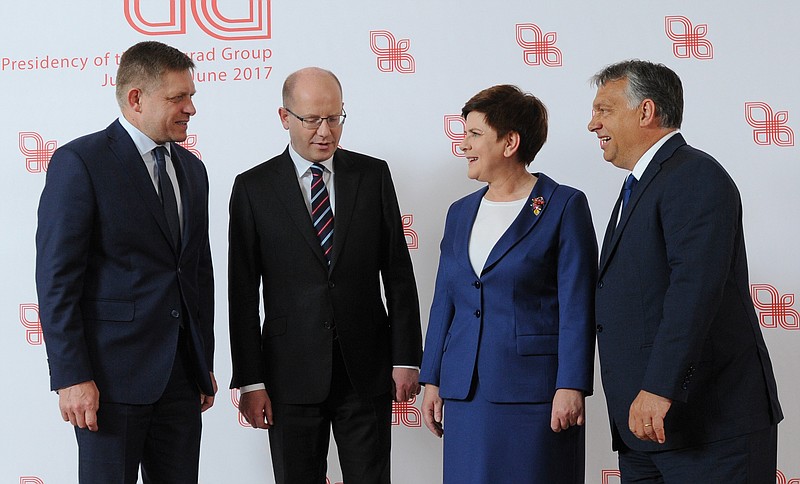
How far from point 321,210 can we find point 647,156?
880mm

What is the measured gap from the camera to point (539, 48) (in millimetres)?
3004

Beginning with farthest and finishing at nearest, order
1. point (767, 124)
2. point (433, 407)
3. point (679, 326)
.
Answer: point (767, 124) < point (433, 407) < point (679, 326)

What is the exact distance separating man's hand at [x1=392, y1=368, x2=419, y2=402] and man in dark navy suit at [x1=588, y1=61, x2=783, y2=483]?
24.5 inches

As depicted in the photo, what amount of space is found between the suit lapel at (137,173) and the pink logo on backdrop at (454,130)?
1.14 metres

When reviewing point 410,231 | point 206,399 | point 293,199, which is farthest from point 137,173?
point 410,231

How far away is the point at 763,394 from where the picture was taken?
1.86 metres

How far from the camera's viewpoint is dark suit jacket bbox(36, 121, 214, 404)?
2.04 metres

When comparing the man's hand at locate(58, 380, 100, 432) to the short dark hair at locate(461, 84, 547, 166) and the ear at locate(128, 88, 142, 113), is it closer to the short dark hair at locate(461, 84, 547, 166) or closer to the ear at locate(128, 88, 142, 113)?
the ear at locate(128, 88, 142, 113)

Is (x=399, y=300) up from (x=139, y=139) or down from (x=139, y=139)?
down

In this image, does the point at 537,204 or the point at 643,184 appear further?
the point at 537,204

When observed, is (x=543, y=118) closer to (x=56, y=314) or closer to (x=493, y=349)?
(x=493, y=349)

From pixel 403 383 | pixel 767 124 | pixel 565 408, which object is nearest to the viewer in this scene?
pixel 565 408

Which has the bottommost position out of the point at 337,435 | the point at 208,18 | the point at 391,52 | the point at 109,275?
the point at 337,435

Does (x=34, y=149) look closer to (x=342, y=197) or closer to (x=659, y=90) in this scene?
(x=342, y=197)
